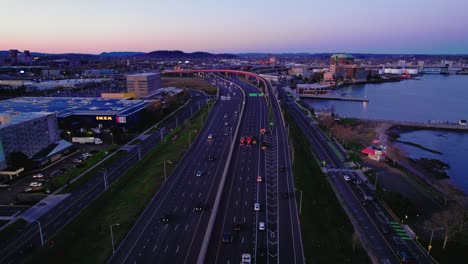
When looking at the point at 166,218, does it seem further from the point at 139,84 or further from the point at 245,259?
the point at 139,84

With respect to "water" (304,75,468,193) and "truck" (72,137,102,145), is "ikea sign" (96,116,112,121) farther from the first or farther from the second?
"water" (304,75,468,193)

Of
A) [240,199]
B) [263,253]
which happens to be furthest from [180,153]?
[263,253]

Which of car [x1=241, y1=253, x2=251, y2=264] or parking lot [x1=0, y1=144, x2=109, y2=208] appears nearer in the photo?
car [x1=241, y1=253, x2=251, y2=264]

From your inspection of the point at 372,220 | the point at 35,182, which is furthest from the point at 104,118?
the point at 372,220

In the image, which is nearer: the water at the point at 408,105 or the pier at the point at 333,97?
the water at the point at 408,105

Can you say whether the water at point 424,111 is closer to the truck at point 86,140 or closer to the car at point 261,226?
the car at point 261,226

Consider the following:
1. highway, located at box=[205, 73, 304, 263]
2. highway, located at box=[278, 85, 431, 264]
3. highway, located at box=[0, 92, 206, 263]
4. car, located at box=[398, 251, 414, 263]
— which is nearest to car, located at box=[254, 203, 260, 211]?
highway, located at box=[205, 73, 304, 263]

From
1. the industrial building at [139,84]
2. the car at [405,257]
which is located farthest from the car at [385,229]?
the industrial building at [139,84]
